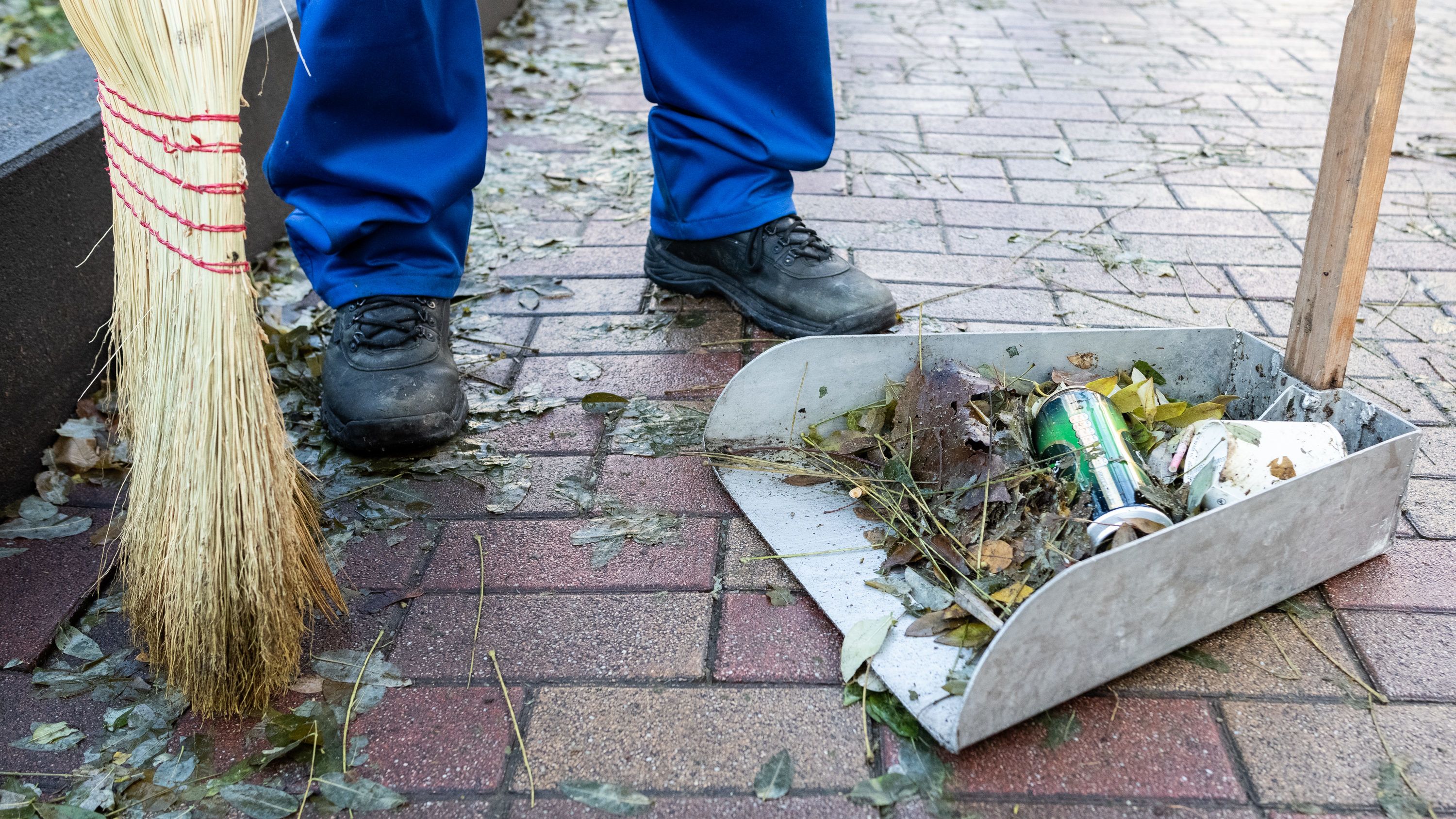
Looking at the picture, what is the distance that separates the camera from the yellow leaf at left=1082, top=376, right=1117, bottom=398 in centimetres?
178

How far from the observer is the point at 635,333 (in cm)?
244

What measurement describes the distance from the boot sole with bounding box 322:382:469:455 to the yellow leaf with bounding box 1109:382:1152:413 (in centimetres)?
124

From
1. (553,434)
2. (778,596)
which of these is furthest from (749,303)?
(778,596)

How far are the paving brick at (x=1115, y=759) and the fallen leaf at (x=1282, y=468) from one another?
→ 37cm

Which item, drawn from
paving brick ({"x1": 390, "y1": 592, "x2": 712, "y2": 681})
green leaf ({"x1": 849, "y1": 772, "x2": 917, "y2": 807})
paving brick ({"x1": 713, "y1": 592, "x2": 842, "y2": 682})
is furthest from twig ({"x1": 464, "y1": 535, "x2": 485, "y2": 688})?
green leaf ({"x1": 849, "y1": 772, "x2": 917, "y2": 807})

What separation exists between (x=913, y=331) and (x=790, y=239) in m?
0.36

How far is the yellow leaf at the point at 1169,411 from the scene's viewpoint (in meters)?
1.75

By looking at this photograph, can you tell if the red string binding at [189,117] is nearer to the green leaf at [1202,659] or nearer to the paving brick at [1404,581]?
the green leaf at [1202,659]

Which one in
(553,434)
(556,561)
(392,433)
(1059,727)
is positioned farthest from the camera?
(553,434)

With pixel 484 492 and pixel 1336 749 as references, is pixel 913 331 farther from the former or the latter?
pixel 1336 749

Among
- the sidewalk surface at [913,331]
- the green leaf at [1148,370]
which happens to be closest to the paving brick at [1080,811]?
the sidewalk surface at [913,331]

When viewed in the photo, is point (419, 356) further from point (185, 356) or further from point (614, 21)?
point (614, 21)

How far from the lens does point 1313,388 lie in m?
1.66

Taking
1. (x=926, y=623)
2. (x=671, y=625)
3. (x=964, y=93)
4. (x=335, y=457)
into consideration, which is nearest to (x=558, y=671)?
(x=671, y=625)
